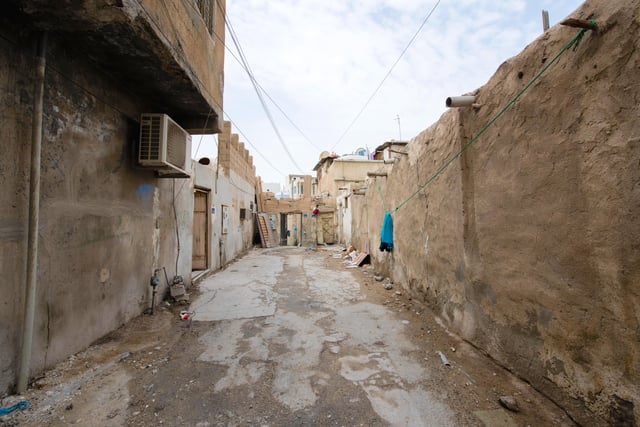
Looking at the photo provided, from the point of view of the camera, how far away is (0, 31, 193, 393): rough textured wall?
233cm

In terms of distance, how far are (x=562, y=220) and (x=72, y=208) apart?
4.41 metres

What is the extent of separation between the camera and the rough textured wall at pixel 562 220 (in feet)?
5.90

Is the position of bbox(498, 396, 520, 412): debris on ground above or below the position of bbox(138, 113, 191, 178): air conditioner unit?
below

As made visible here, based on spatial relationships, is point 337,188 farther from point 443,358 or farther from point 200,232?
point 443,358

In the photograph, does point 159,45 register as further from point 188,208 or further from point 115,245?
point 188,208

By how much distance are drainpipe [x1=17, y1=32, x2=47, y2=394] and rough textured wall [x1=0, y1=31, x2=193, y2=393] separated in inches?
1.9

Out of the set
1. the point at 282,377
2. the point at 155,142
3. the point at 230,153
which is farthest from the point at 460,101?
the point at 230,153

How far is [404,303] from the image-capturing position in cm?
511

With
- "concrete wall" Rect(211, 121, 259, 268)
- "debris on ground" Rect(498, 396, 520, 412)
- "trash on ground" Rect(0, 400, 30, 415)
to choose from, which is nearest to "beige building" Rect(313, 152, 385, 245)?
"concrete wall" Rect(211, 121, 259, 268)

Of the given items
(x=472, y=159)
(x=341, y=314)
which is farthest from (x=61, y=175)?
(x=472, y=159)

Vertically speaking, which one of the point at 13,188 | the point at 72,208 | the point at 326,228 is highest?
the point at 13,188

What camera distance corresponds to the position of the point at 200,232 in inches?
306

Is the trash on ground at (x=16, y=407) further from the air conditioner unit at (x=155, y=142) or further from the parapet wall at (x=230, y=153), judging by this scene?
the parapet wall at (x=230, y=153)

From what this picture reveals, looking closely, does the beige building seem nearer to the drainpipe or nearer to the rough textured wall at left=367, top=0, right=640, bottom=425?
the rough textured wall at left=367, top=0, right=640, bottom=425
